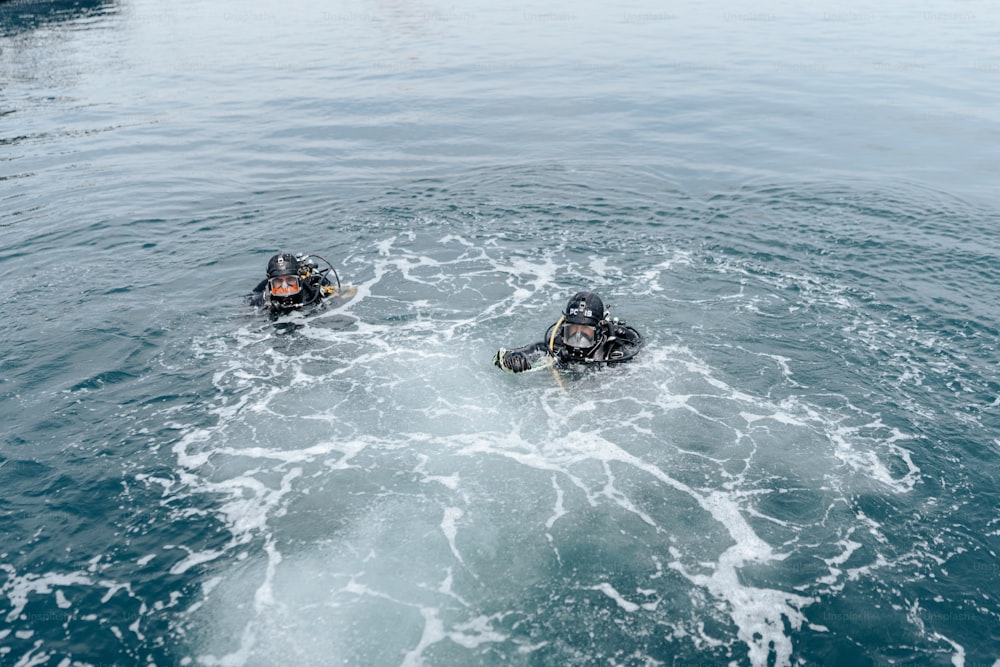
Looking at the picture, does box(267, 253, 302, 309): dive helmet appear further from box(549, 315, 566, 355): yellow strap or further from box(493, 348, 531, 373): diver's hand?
box(549, 315, 566, 355): yellow strap

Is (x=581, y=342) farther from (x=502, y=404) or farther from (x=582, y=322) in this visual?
(x=502, y=404)

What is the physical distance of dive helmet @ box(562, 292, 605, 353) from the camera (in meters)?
18.4

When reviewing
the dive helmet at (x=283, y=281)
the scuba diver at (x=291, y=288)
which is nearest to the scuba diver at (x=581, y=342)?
the dive helmet at (x=283, y=281)

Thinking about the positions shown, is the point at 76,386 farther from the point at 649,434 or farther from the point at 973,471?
the point at 973,471

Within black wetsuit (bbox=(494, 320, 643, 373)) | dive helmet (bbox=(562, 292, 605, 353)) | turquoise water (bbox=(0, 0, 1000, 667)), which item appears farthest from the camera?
black wetsuit (bbox=(494, 320, 643, 373))

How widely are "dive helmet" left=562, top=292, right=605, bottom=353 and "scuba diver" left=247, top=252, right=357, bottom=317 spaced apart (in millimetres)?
8028

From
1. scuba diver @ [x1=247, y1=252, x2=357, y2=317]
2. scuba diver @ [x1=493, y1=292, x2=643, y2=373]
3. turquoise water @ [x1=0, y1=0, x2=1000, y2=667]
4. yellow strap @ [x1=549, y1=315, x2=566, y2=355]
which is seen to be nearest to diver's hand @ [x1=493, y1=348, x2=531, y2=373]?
scuba diver @ [x1=493, y1=292, x2=643, y2=373]

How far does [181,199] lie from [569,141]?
21.8m

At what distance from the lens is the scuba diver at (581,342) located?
1842 cm

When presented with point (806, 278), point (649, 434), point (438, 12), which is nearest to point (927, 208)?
point (806, 278)

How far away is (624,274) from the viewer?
2481cm

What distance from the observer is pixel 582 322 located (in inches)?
722

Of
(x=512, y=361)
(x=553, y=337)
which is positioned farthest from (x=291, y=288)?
(x=553, y=337)

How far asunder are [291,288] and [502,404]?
26.2ft
